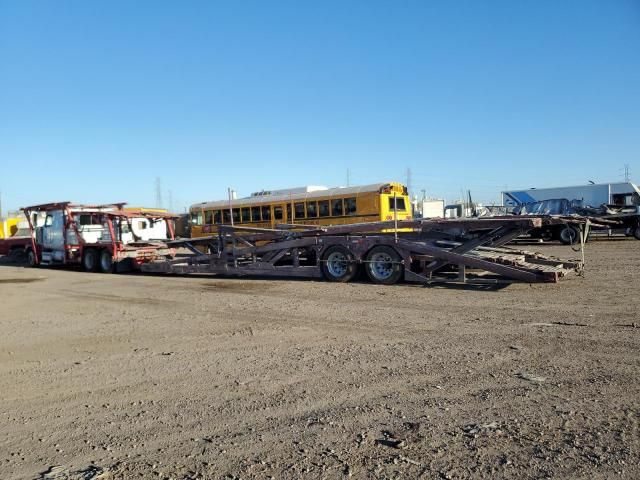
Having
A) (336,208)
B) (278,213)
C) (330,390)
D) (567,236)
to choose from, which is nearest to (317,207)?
(336,208)

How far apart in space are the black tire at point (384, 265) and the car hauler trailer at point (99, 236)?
329 inches

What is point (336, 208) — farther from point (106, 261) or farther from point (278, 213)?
point (106, 261)

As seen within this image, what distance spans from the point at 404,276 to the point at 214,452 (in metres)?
9.00

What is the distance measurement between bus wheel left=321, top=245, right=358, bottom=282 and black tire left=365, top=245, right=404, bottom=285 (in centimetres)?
39

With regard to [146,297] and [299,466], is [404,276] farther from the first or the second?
[299,466]

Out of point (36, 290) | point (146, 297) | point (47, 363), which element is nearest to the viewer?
point (47, 363)

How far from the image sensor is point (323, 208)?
2453 centimetres

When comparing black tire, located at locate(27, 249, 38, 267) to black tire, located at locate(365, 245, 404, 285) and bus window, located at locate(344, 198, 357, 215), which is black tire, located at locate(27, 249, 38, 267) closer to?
bus window, located at locate(344, 198, 357, 215)

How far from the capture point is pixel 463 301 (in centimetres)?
988

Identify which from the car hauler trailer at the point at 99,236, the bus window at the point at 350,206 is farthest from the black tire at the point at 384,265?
the bus window at the point at 350,206

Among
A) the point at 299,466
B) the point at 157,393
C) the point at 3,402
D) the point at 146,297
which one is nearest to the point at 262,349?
the point at 157,393

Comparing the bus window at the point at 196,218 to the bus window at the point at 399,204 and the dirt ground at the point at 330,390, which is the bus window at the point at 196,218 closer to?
the bus window at the point at 399,204

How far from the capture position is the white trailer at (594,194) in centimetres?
2948

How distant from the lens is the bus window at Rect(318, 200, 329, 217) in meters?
24.4
